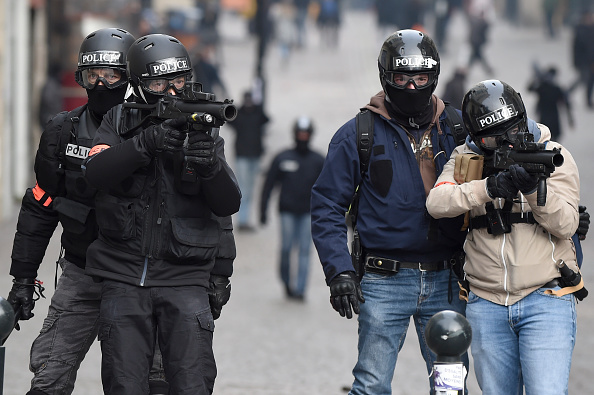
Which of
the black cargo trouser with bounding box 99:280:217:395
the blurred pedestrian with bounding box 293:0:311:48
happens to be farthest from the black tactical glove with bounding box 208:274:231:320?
the blurred pedestrian with bounding box 293:0:311:48

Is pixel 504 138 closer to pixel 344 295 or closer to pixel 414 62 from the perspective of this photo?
pixel 414 62

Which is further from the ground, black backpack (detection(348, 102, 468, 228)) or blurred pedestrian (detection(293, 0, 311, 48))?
blurred pedestrian (detection(293, 0, 311, 48))

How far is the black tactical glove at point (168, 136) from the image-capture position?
4453 mm

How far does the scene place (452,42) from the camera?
31.8 m

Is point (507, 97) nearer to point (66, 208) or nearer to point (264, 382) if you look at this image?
point (66, 208)

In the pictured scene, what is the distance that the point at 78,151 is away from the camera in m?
5.20

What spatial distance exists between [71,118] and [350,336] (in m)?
4.64

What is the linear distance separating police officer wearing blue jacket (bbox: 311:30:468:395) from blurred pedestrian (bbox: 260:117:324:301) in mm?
6067

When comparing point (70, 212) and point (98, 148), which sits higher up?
point (98, 148)

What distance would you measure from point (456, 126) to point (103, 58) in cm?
174

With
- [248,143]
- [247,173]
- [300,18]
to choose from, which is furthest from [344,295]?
[300,18]

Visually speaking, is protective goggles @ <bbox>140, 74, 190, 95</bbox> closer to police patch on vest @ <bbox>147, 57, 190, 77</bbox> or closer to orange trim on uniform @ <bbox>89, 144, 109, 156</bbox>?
police patch on vest @ <bbox>147, 57, 190, 77</bbox>

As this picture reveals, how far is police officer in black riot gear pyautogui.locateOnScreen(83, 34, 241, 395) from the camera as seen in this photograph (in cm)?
451

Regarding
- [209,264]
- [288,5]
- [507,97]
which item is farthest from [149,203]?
[288,5]
